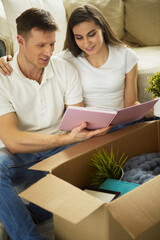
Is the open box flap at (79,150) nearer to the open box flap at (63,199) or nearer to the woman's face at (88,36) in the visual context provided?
the open box flap at (63,199)

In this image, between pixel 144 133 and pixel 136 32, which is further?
pixel 136 32

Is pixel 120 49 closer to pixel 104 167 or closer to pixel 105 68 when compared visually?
pixel 105 68

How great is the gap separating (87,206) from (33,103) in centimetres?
78

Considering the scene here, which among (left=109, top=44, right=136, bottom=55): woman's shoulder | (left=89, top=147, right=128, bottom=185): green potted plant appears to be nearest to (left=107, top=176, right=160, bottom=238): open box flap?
(left=89, top=147, right=128, bottom=185): green potted plant

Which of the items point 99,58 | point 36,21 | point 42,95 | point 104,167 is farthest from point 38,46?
point 104,167

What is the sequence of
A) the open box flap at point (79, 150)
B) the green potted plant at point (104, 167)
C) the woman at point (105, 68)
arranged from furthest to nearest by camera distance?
the woman at point (105, 68)
the green potted plant at point (104, 167)
the open box flap at point (79, 150)

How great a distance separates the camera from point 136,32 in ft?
8.48

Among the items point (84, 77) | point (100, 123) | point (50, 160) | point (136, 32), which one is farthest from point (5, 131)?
point (136, 32)

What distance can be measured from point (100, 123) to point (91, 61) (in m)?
0.49

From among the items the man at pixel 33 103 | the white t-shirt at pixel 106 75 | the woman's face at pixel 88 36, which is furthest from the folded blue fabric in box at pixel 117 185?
the woman's face at pixel 88 36

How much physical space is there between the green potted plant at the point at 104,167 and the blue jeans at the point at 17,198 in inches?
12.0

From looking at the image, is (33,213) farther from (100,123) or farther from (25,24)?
(25,24)

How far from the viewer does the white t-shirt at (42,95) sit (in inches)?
58.5

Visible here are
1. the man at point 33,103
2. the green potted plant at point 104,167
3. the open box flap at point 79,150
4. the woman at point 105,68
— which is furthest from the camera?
the woman at point 105,68
